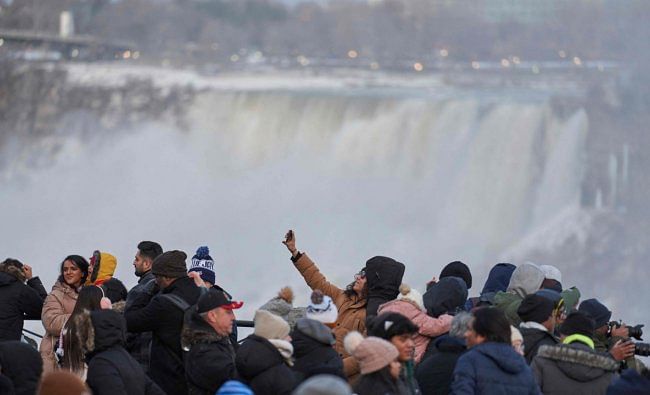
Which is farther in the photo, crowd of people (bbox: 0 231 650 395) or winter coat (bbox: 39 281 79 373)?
winter coat (bbox: 39 281 79 373)

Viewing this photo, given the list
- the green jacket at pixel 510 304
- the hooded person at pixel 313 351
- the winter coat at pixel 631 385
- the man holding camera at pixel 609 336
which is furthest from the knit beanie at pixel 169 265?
the winter coat at pixel 631 385

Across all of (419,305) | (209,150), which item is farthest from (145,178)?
(419,305)

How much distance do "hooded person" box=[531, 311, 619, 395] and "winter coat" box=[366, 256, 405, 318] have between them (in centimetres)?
169

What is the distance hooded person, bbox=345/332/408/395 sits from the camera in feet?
26.5

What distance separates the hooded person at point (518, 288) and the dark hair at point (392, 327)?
67.0 inches

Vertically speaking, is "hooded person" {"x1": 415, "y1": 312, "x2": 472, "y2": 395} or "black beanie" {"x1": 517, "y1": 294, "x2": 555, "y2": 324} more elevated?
"black beanie" {"x1": 517, "y1": 294, "x2": 555, "y2": 324}

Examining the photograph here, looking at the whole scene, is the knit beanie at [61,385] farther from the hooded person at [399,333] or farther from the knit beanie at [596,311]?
the knit beanie at [596,311]

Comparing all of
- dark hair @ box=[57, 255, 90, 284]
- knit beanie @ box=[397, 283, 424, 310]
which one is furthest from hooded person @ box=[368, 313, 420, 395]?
dark hair @ box=[57, 255, 90, 284]

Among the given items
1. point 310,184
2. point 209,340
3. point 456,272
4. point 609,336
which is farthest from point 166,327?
point 310,184

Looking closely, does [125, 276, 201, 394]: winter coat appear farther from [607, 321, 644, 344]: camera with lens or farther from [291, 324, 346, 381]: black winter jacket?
[607, 321, 644, 344]: camera with lens

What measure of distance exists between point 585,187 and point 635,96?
5.08 m

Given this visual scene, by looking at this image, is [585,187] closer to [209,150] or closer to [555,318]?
[209,150]

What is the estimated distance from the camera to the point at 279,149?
62156 millimetres

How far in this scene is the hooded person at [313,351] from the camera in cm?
847
